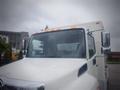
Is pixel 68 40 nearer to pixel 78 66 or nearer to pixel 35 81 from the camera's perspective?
pixel 78 66

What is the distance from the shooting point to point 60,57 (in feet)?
6.82

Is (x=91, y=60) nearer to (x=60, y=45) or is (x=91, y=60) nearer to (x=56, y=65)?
(x=60, y=45)

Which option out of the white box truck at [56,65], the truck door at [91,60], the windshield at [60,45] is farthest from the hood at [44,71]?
the truck door at [91,60]

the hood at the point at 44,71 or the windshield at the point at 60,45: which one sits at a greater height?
the windshield at the point at 60,45

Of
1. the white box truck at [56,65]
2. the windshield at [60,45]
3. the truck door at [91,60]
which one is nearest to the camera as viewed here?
the white box truck at [56,65]

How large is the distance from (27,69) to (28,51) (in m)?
0.93

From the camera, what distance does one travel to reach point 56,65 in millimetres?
1767

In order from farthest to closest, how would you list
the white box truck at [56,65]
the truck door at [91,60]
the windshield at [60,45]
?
the truck door at [91,60], the windshield at [60,45], the white box truck at [56,65]

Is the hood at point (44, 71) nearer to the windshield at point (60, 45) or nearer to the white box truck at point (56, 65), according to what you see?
the white box truck at point (56, 65)

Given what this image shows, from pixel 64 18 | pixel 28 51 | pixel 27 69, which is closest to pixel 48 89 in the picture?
pixel 27 69

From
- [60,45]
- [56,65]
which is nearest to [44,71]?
[56,65]

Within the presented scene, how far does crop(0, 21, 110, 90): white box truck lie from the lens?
145cm

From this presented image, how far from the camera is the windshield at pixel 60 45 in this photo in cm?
210

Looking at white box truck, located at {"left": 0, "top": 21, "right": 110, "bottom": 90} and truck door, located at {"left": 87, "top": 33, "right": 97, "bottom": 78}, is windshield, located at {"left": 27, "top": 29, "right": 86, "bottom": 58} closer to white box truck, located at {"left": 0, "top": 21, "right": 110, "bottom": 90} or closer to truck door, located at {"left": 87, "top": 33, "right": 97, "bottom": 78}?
white box truck, located at {"left": 0, "top": 21, "right": 110, "bottom": 90}
